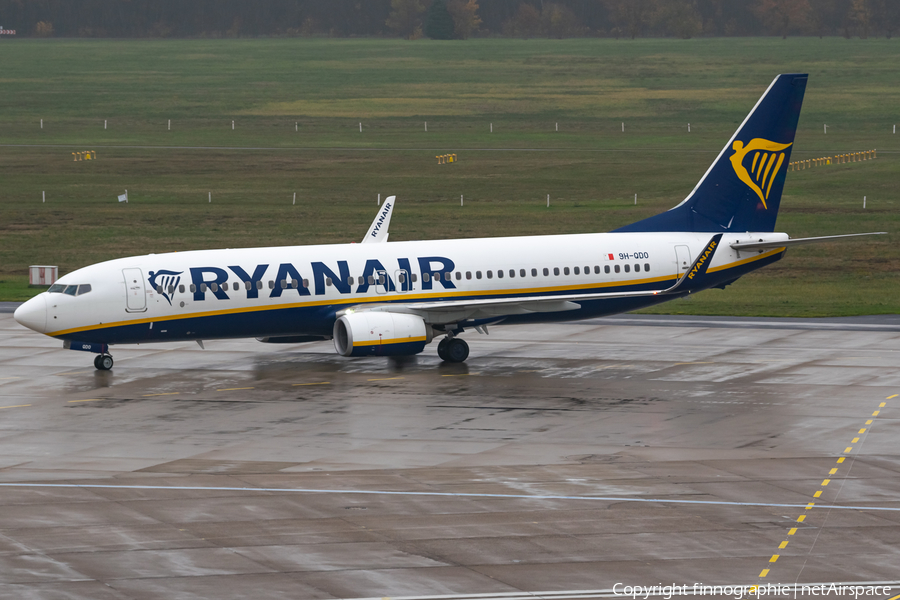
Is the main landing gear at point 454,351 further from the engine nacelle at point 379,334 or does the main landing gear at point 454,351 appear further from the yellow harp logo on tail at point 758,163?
the yellow harp logo on tail at point 758,163

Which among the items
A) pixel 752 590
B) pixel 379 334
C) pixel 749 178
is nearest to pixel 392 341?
pixel 379 334

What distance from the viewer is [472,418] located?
39.6 m

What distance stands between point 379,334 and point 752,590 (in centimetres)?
2322

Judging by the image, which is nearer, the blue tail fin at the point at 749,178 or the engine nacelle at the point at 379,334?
the engine nacelle at the point at 379,334

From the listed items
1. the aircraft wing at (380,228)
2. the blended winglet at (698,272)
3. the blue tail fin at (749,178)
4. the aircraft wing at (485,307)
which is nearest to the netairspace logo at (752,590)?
the aircraft wing at (485,307)

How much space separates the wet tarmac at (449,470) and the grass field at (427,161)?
18243mm

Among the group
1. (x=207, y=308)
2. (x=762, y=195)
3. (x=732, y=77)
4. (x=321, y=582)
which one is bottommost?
(x=321, y=582)

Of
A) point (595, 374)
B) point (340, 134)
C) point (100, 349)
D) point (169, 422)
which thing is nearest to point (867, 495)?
point (595, 374)

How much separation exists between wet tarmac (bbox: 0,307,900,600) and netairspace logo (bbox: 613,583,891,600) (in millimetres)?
274

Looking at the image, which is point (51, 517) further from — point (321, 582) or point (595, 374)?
point (595, 374)

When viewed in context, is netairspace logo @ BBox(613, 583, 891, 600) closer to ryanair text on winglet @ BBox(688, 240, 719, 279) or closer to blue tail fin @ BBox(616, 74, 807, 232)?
ryanair text on winglet @ BBox(688, 240, 719, 279)

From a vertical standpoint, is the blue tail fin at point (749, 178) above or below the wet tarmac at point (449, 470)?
above

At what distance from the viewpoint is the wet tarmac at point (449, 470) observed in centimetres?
→ 2545

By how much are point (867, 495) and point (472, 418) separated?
1259 cm
